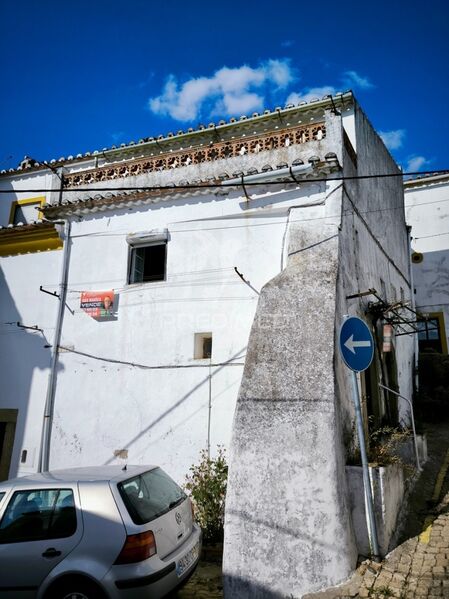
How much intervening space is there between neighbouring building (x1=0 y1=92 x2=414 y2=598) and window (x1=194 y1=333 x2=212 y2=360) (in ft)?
0.10

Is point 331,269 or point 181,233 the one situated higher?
point 181,233

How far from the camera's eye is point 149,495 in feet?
15.3

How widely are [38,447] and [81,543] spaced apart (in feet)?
19.0

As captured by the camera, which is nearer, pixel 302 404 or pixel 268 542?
pixel 268 542

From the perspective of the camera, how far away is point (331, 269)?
6.93 metres

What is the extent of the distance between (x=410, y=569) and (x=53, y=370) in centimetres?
765

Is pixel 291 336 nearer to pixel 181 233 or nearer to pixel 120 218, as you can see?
pixel 181 233

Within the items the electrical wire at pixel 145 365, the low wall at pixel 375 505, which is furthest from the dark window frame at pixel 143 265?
the low wall at pixel 375 505

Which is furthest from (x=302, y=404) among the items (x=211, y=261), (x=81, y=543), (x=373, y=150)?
(x=373, y=150)

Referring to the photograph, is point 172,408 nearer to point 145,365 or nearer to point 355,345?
point 145,365

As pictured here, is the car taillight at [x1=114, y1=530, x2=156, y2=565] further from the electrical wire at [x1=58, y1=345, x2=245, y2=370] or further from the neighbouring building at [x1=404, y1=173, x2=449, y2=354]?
the neighbouring building at [x1=404, y1=173, x2=449, y2=354]

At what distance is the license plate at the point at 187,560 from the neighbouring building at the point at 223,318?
1.44 feet

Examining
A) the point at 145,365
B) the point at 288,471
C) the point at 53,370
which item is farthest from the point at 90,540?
the point at 53,370

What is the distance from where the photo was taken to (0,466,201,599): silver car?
3.95m
